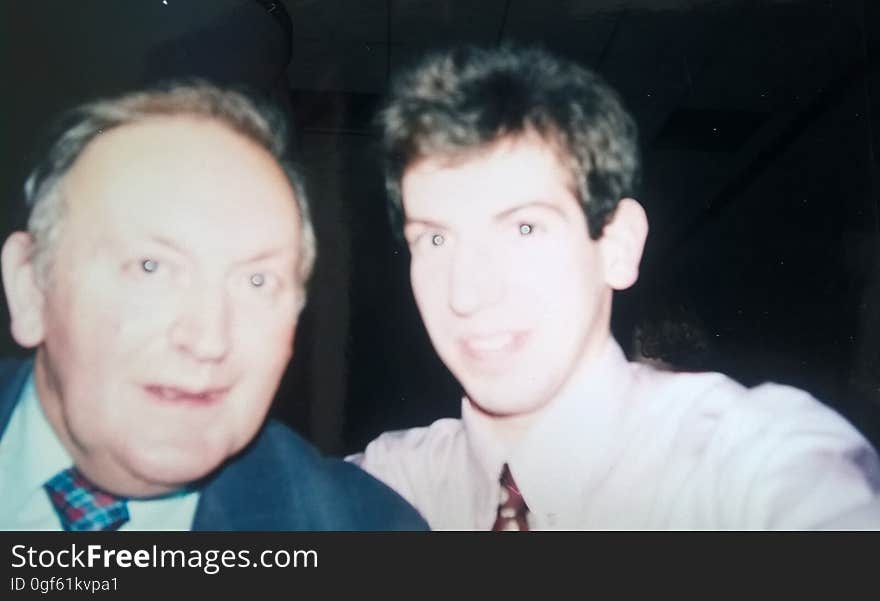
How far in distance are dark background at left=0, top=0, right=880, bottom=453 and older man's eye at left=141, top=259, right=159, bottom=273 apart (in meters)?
0.35

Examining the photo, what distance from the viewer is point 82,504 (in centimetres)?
191

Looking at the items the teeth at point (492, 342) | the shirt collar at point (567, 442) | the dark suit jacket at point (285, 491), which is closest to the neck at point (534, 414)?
the shirt collar at point (567, 442)

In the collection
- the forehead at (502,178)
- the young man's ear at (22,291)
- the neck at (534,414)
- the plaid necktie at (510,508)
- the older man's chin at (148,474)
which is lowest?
the plaid necktie at (510,508)

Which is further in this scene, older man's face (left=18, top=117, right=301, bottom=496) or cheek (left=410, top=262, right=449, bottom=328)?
cheek (left=410, top=262, right=449, bottom=328)

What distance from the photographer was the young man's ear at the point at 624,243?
209 centimetres

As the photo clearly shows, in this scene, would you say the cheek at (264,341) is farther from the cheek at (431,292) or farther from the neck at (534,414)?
the neck at (534,414)

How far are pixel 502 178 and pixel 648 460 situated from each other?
721mm

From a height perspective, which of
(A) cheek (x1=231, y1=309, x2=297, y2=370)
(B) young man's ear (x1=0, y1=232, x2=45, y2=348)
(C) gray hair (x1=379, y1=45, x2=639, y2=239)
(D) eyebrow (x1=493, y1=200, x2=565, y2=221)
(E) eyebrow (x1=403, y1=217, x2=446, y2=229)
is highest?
(C) gray hair (x1=379, y1=45, x2=639, y2=239)

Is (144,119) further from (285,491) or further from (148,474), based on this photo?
(285,491)

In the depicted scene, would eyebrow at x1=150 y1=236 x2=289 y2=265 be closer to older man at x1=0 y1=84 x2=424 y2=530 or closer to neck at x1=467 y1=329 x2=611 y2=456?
older man at x1=0 y1=84 x2=424 y2=530

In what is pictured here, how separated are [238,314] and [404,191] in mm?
486

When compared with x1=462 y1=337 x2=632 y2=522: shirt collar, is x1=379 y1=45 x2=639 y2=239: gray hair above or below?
above

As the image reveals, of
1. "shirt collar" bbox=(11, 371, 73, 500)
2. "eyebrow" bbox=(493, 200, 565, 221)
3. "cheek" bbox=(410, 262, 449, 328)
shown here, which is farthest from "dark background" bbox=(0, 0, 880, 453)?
"eyebrow" bbox=(493, 200, 565, 221)

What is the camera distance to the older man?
75.2 inches
